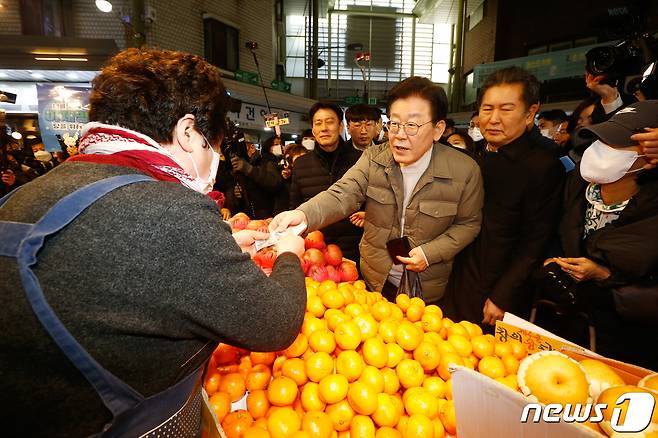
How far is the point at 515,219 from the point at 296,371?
1682 millimetres

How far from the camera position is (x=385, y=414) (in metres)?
1.27

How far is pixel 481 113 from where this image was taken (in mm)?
2381

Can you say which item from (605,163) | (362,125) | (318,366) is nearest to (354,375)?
(318,366)

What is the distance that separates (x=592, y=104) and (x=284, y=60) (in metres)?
16.8

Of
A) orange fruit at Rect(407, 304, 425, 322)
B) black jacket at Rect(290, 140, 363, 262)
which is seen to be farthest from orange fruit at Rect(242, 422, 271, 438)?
black jacket at Rect(290, 140, 363, 262)

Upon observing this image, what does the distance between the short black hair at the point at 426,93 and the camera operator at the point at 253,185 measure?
2.79 meters

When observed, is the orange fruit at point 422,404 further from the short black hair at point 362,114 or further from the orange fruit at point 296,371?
the short black hair at point 362,114

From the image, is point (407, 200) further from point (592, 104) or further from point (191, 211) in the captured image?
point (592, 104)

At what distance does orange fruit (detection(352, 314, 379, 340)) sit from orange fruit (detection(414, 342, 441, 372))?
20cm

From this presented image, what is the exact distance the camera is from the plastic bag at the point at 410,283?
7.30 feet

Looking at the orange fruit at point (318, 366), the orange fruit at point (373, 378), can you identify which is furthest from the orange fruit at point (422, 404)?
the orange fruit at point (318, 366)

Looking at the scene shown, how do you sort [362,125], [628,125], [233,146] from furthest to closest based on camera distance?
[233,146] → [362,125] → [628,125]

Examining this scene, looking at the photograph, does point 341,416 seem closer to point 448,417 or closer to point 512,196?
point 448,417

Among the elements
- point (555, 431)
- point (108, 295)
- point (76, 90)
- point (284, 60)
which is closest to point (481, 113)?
point (555, 431)
